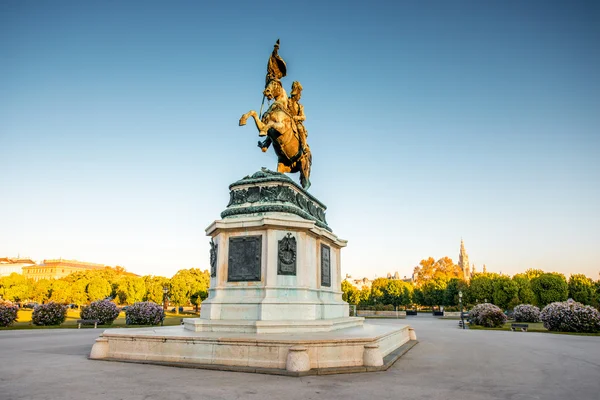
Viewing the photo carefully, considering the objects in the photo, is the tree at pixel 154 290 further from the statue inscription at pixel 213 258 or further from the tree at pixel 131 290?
the statue inscription at pixel 213 258

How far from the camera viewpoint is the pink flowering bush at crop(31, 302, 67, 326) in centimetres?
2856

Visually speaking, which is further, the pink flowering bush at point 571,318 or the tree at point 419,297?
the tree at point 419,297

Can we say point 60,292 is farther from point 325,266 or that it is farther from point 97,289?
point 325,266

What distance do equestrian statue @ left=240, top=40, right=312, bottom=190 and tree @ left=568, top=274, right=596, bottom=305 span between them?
57.7 metres

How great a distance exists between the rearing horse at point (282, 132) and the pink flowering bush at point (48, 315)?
2341 centimetres

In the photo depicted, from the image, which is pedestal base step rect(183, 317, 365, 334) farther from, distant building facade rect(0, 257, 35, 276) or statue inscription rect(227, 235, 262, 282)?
distant building facade rect(0, 257, 35, 276)

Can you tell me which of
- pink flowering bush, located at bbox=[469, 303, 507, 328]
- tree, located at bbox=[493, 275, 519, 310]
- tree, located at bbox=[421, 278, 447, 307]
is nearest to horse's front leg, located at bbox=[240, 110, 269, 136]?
pink flowering bush, located at bbox=[469, 303, 507, 328]

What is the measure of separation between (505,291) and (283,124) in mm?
55767

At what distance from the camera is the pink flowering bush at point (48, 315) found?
2856 centimetres

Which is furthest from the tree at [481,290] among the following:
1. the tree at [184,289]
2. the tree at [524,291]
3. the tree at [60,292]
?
the tree at [60,292]

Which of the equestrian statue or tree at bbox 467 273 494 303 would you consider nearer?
the equestrian statue

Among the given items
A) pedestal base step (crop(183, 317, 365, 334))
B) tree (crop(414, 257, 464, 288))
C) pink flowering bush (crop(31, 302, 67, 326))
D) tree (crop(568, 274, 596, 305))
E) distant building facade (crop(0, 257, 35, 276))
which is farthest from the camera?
distant building facade (crop(0, 257, 35, 276))

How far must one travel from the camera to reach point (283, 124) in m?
14.9

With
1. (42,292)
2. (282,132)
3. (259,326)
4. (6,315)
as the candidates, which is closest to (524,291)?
(282,132)
